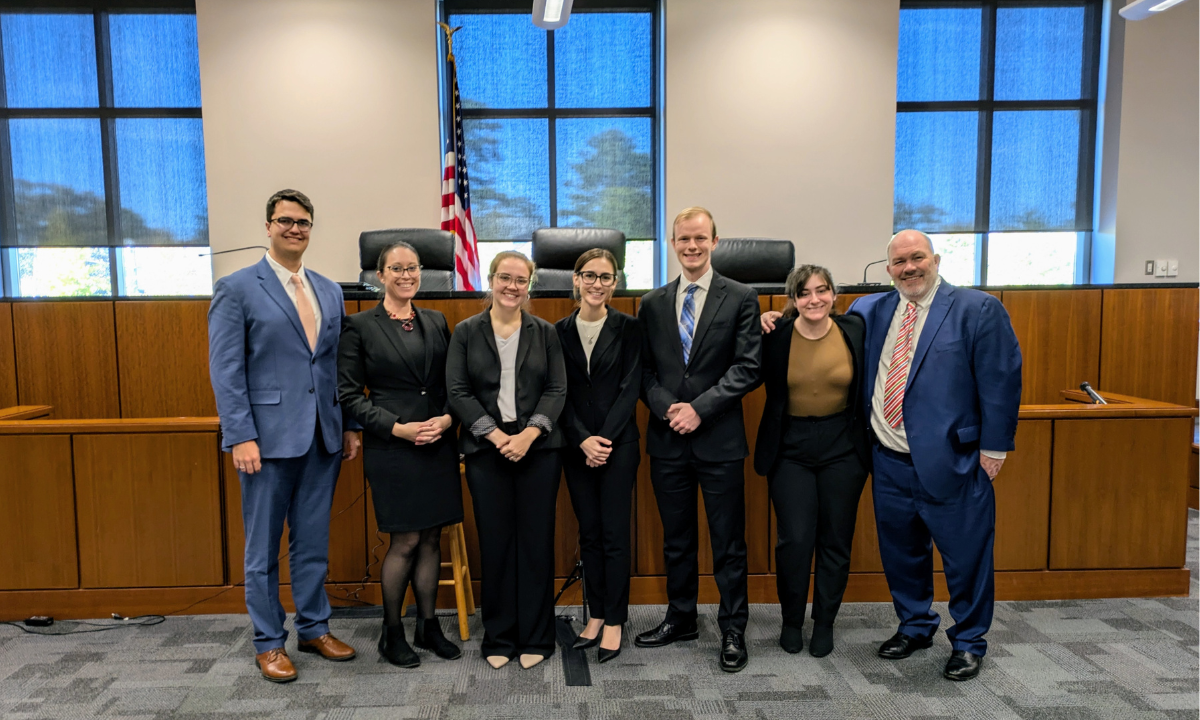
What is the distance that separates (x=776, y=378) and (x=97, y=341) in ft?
10.4

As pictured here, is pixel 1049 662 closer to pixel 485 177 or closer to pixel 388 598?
pixel 388 598

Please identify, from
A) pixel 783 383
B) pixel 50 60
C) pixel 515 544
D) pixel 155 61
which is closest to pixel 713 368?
pixel 783 383

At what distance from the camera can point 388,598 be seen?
2.39 metres

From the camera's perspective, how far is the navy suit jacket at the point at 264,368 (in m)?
2.19

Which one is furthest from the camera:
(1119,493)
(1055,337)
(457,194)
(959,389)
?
(457,194)

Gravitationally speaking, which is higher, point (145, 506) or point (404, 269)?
point (404, 269)

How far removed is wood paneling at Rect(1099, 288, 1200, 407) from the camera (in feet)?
11.1

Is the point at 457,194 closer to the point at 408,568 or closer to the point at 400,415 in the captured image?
the point at 400,415

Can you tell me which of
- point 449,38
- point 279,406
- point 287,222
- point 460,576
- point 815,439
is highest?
point 449,38

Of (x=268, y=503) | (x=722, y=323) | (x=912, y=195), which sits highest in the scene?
(x=912, y=195)

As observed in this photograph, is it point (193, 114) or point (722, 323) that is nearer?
point (722, 323)

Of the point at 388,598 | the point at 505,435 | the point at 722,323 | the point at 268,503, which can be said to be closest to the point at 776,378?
the point at 722,323

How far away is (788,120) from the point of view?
5.79m

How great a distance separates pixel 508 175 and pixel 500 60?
102cm
